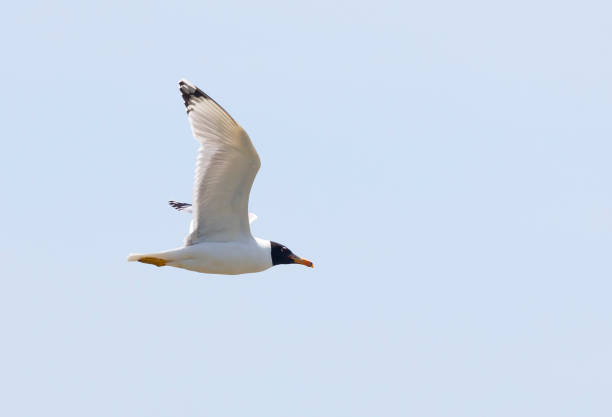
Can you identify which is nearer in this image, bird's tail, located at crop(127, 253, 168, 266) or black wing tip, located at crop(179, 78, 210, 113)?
black wing tip, located at crop(179, 78, 210, 113)

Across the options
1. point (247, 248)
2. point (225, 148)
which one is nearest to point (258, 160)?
point (225, 148)

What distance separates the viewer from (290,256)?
1888cm

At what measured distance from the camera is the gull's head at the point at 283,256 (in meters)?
18.5

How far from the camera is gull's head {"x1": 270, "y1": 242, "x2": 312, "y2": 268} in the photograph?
18.5 m

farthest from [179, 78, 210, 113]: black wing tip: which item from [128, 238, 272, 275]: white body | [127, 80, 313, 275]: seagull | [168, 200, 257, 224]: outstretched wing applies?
[168, 200, 257, 224]: outstretched wing

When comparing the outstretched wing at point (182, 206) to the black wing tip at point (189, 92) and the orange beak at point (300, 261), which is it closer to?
the orange beak at point (300, 261)

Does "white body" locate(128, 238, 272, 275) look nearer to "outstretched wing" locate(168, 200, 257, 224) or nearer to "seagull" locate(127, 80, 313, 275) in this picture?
"seagull" locate(127, 80, 313, 275)

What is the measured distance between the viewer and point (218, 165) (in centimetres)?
1703

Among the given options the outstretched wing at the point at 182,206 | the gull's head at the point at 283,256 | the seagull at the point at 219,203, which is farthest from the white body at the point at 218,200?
A: the outstretched wing at the point at 182,206

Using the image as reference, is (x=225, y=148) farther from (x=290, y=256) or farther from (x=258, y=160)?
(x=290, y=256)

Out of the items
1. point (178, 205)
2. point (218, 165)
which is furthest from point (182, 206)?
point (218, 165)

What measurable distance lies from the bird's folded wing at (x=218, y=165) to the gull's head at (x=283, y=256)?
3.05 feet

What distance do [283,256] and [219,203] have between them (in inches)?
64.7

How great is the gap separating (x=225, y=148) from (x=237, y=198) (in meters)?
0.87
